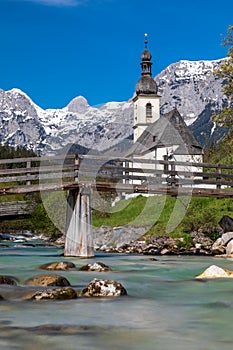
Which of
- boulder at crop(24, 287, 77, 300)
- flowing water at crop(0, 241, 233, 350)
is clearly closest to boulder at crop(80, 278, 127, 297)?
flowing water at crop(0, 241, 233, 350)

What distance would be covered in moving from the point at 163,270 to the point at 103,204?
32.5m

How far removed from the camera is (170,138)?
65.2 metres

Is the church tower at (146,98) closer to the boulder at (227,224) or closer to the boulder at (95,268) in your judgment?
the boulder at (227,224)

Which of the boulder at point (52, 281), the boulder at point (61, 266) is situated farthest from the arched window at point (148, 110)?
the boulder at point (52, 281)

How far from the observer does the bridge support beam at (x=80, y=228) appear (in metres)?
20.2

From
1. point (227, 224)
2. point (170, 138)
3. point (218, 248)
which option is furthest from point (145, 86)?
point (218, 248)

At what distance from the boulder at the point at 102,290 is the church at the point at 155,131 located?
139 ft

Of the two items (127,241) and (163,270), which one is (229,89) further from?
(163,270)

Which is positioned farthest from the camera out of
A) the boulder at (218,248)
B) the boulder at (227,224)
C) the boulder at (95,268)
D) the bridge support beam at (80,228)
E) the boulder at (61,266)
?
the boulder at (227,224)

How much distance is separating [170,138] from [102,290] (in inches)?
2176

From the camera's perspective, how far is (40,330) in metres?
7.63

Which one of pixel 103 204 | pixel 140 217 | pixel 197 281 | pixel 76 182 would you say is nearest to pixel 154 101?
pixel 103 204

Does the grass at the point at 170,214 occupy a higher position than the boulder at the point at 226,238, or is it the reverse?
the grass at the point at 170,214

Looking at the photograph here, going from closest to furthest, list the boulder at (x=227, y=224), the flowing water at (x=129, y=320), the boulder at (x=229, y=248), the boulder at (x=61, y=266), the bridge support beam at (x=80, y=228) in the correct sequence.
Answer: the flowing water at (x=129, y=320) < the boulder at (x=61, y=266) < the bridge support beam at (x=80, y=228) < the boulder at (x=229, y=248) < the boulder at (x=227, y=224)
